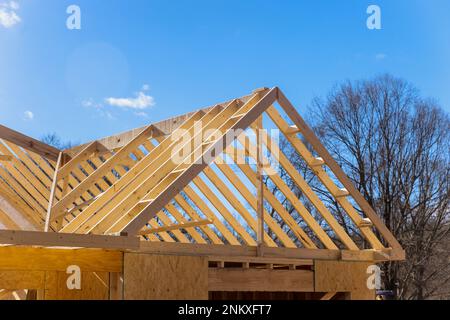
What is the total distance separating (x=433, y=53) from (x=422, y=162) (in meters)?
4.62

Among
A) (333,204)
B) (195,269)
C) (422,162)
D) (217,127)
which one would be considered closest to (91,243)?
(195,269)

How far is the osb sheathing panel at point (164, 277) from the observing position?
1084 cm

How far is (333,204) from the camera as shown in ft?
86.6

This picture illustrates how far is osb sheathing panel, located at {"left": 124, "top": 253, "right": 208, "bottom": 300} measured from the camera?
35.6 ft

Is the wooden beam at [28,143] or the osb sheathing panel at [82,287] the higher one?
the wooden beam at [28,143]

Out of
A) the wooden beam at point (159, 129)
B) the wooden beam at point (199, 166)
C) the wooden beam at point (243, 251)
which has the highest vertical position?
the wooden beam at point (159, 129)

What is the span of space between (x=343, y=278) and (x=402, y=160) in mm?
13727

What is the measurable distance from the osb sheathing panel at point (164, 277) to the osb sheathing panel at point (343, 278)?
2.70 m

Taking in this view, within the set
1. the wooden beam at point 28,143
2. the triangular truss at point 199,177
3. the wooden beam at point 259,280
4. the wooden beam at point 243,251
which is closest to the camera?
the triangular truss at point 199,177

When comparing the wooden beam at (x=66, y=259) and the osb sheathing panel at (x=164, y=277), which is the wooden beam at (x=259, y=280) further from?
the wooden beam at (x=66, y=259)

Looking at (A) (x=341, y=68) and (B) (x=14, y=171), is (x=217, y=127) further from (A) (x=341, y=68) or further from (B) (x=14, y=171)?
(A) (x=341, y=68)

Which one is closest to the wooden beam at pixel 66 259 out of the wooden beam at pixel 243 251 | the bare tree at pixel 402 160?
the wooden beam at pixel 243 251

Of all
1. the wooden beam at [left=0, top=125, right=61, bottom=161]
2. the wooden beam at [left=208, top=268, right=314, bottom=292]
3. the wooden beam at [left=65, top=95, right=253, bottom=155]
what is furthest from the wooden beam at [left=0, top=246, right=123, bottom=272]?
the wooden beam at [left=0, top=125, right=61, bottom=161]

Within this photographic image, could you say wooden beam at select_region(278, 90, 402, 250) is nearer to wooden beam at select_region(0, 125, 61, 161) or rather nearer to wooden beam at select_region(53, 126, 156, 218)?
wooden beam at select_region(53, 126, 156, 218)
